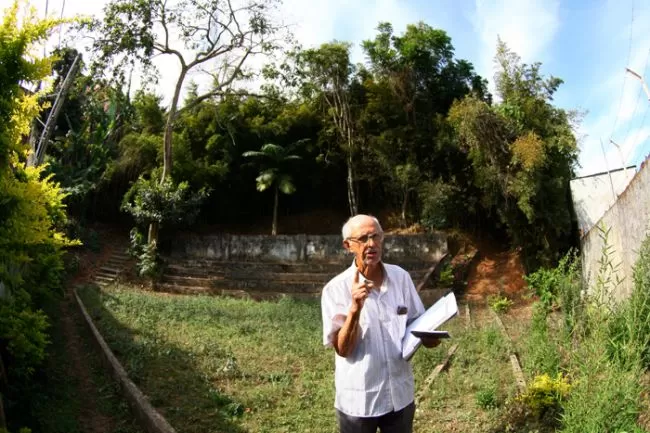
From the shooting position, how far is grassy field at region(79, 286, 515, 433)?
205 inches

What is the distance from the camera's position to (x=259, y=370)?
7074 millimetres

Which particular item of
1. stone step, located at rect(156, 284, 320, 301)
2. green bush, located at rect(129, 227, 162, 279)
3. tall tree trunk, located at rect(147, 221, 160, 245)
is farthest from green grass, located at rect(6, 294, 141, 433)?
tall tree trunk, located at rect(147, 221, 160, 245)

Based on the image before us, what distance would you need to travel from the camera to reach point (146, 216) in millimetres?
16516

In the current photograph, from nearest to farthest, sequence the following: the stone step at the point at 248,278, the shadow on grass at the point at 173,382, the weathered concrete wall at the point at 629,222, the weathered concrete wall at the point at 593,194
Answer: the shadow on grass at the point at 173,382
the weathered concrete wall at the point at 629,222
the weathered concrete wall at the point at 593,194
the stone step at the point at 248,278

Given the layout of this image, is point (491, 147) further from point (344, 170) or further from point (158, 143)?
point (158, 143)

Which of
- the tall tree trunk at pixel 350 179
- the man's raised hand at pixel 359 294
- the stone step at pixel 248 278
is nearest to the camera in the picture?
the man's raised hand at pixel 359 294

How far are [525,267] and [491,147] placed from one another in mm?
3280

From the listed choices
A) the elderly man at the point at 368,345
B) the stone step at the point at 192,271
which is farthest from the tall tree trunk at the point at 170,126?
the elderly man at the point at 368,345

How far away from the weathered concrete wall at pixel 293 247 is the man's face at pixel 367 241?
528 inches

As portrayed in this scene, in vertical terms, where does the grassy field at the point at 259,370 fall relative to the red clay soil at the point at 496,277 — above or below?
below

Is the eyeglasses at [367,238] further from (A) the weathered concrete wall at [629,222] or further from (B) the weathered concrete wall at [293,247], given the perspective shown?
(B) the weathered concrete wall at [293,247]

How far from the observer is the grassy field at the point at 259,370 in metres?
5.21

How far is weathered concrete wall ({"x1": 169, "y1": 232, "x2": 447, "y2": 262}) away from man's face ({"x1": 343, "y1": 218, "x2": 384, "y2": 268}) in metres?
13.4

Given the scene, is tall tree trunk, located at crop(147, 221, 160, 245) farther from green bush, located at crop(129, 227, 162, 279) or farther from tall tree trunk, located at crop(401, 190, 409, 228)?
tall tree trunk, located at crop(401, 190, 409, 228)
